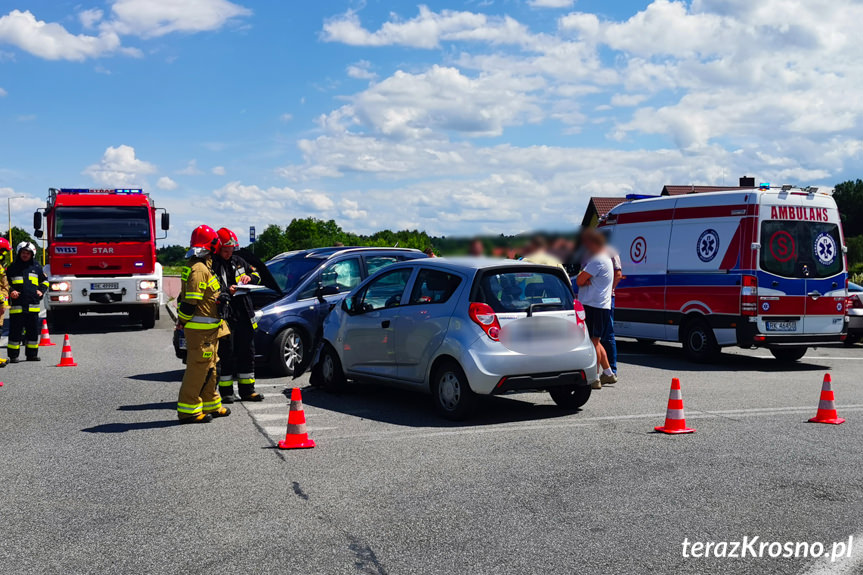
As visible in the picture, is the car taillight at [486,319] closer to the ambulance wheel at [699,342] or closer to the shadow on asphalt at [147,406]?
the shadow on asphalt at [147,406]

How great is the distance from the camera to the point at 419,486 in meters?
6.11

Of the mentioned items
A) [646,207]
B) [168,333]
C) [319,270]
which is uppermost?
[646,207]

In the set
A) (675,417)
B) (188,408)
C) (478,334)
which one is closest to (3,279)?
(188,408)

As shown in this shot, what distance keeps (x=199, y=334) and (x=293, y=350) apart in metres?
3.40

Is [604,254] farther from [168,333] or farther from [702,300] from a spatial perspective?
[168,333]

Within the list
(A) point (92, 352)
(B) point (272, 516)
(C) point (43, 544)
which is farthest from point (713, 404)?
(A) point (92, 352)

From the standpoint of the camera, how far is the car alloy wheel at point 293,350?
1188 cm

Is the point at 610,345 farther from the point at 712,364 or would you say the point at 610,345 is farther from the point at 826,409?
the point at 712,364

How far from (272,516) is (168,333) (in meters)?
15.8

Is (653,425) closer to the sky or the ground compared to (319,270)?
closer to the ground

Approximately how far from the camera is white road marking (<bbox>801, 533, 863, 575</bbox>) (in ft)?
14.6

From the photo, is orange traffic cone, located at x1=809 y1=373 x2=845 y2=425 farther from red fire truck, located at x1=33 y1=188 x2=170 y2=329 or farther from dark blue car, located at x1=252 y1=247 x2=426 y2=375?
red fire truck, located at x1=33 y1=188 x2=170 y2=329

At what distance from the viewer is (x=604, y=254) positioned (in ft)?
37.2

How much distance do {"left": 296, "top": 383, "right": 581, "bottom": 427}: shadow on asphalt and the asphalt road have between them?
0.17 feet
